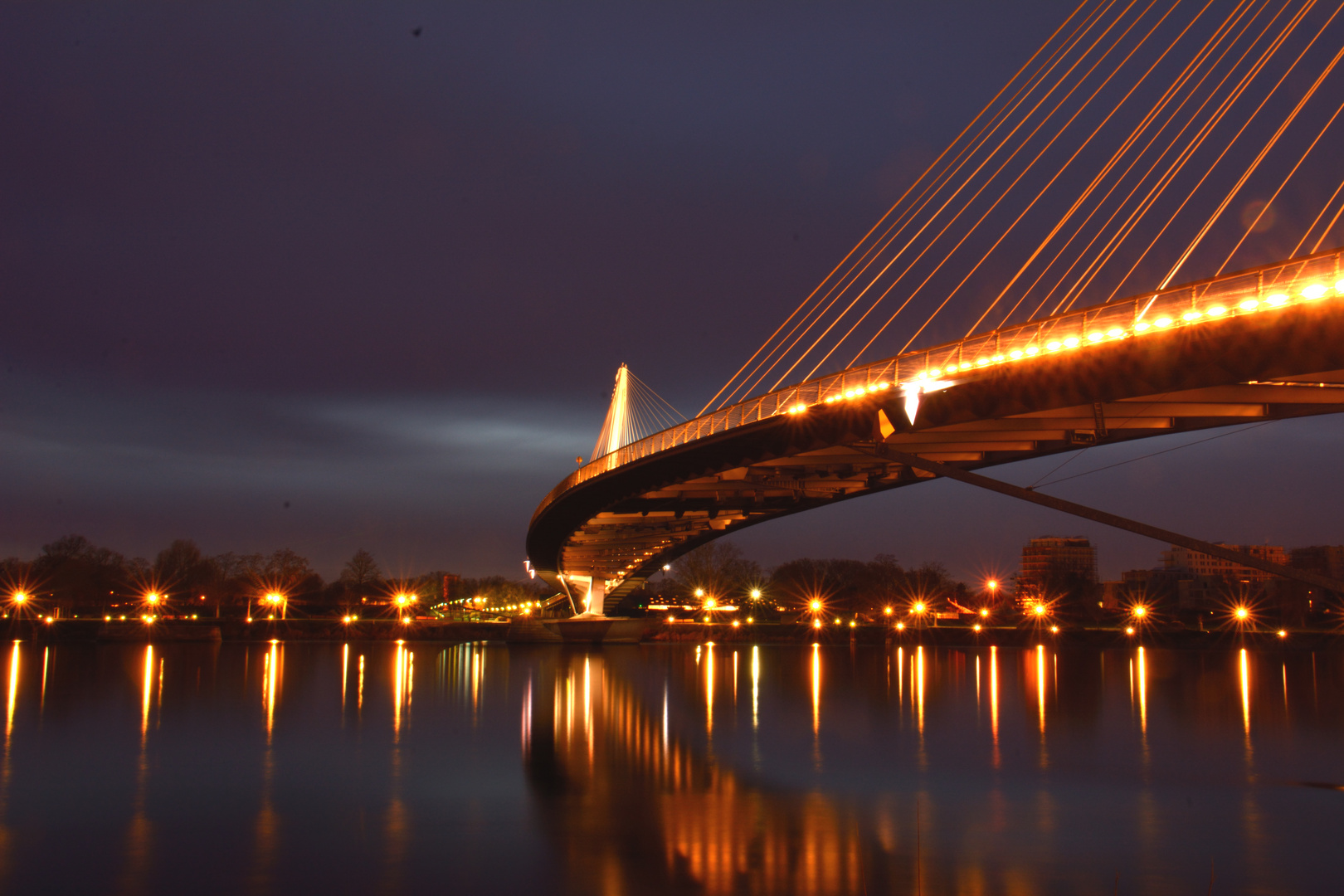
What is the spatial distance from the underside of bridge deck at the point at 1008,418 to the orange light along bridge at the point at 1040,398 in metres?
0.04

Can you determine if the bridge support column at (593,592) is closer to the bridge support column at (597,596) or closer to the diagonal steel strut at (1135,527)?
the bridge support column at (597,596)

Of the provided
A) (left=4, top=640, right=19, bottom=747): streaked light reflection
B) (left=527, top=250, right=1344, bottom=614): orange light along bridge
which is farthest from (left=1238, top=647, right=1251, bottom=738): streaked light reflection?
(left=4, top=640, right=19, bottom=747): streaked light reflection

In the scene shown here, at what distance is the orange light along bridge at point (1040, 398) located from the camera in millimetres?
17172

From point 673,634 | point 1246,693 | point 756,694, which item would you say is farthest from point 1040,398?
point 673,634

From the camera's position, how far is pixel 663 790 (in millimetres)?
14273

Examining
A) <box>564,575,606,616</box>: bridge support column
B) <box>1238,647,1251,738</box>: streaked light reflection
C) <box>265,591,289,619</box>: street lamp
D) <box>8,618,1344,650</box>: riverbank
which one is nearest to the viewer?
<box>1238,647,1251,738</box>: streaked light reflection

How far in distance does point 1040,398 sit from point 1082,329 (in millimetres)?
1906

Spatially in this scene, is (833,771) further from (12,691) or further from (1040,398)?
(12,691)

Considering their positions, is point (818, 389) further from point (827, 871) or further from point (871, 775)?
point (827, 871)

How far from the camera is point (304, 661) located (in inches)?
1715

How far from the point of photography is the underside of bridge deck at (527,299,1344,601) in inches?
695

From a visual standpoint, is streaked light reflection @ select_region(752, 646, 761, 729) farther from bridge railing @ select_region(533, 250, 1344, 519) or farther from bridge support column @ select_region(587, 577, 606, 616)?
bridge support column @ select_region(587, 577, 606, 616)

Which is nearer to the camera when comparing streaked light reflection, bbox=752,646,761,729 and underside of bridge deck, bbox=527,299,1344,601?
underside of bridge deck, bbox=527,299,1344,601

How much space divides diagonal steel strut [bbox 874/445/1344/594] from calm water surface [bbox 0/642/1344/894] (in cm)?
322
